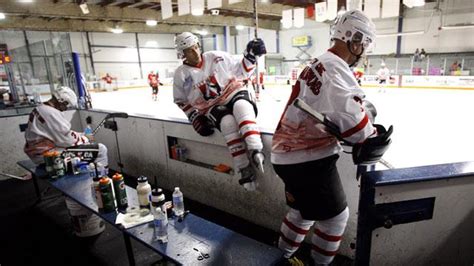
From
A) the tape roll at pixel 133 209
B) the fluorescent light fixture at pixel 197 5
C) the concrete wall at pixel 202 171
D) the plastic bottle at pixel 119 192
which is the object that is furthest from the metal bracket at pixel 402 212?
the fluorescent light fixture at pixel 197 5

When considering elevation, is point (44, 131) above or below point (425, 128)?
above

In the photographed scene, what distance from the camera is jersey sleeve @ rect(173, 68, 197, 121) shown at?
2.56 meters

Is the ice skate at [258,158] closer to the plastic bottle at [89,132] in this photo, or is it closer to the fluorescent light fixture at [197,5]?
the plastic bottle at [89,132]

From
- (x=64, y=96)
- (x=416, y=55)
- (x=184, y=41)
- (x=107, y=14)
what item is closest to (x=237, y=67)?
(x=184, y=41)

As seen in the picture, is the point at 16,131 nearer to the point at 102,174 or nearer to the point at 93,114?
the point at 93,114

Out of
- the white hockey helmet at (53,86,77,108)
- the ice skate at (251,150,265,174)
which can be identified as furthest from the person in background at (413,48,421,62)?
the white hockey helmet at (53,86,77,108)

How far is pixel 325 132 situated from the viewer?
1.45 meters

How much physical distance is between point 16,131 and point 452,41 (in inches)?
730

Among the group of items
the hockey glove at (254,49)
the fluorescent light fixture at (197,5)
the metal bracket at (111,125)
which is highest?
the fluorescent light fixture at (197,5)

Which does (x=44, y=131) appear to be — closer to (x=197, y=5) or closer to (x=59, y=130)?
(x=59, y=130)

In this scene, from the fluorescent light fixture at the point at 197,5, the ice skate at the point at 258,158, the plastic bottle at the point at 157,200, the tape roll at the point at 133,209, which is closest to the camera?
the plastic bottle at the point at 157,200

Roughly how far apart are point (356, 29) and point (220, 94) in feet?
4.23

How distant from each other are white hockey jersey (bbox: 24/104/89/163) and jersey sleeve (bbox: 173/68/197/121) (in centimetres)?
135

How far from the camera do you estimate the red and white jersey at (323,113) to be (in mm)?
1309
